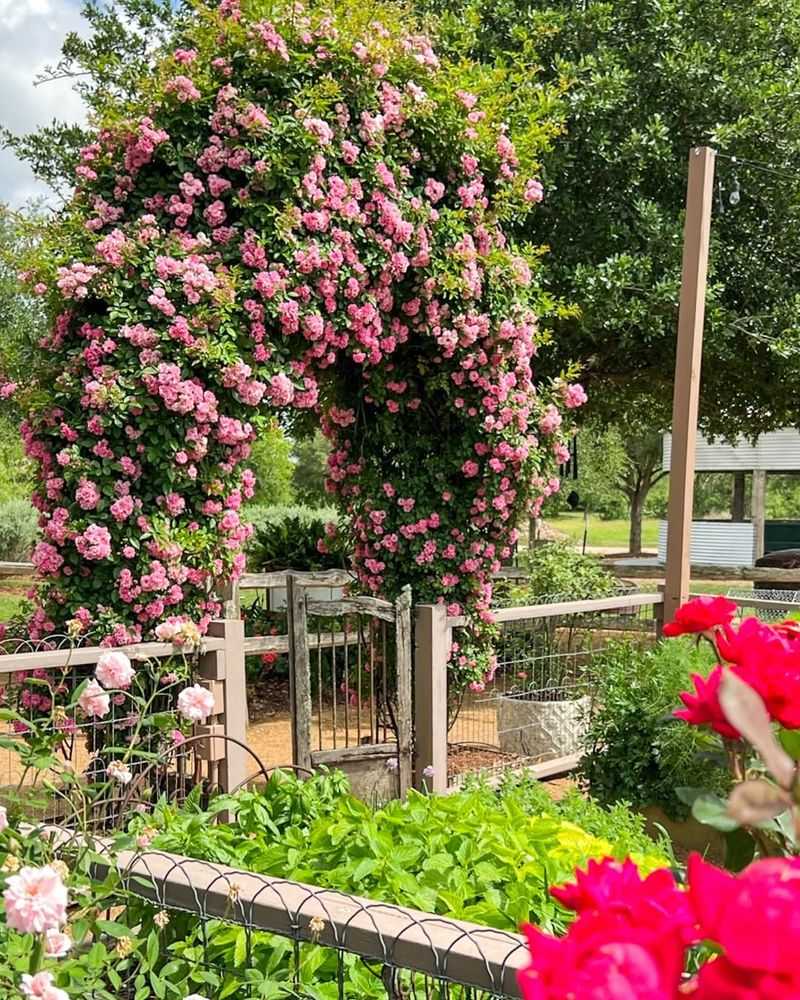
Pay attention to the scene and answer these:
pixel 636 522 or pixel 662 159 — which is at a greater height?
pixel 662 159

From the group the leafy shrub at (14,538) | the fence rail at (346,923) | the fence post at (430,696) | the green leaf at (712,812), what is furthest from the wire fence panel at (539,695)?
the leafy shrub at (14,538)

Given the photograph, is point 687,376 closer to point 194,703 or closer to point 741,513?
point 194,703

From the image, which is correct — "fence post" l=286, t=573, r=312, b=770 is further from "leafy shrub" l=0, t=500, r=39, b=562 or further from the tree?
"leafy shrub" l=0, t=500, r=39, b=562

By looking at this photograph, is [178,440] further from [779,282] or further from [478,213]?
[779,282]

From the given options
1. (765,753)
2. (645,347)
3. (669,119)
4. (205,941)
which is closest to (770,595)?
(645,347)

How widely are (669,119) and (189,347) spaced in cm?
779

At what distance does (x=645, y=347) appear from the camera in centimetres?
1148

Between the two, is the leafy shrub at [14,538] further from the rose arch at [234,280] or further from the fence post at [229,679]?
the fence post at [229,679]

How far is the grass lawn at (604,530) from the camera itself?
1907 inches

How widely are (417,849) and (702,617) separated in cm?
113

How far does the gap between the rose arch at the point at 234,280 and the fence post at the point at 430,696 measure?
1.29 meters

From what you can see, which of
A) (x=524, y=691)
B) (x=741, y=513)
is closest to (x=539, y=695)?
(x=524, y=691)

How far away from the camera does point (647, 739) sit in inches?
201

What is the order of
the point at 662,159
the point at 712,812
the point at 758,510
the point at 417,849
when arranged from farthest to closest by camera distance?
1. the point at 758,510
2. the point at 662,159
3. the point at 417,849
4. the point at 712,812
